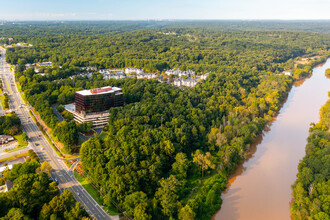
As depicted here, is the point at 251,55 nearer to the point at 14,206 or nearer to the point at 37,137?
the point at 37,137

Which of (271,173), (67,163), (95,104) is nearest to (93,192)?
(67,163)

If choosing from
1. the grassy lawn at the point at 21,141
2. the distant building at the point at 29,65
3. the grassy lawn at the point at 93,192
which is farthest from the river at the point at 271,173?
the distant building at the point at 29,65

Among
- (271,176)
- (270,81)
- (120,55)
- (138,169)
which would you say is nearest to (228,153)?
(271,176)

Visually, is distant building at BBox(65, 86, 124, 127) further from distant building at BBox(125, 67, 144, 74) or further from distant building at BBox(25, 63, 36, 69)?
distant building at BBox(25, 63, 36, 69)

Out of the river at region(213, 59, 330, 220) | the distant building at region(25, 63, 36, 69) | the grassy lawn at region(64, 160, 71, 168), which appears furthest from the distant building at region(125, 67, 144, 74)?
the grassy lawn at region(64, 160, 71, 168)

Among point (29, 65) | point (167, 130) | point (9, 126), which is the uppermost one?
point (29, 65)

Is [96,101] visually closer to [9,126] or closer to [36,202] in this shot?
[9,126]
